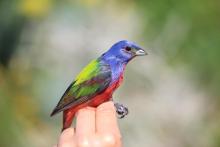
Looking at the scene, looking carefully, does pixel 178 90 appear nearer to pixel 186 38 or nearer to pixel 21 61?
pixel 186 38

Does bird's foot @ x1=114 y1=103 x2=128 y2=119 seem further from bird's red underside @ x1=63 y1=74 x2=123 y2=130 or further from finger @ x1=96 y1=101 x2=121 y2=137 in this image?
finger @ x1=96 y1=101 x2=121 y2=137

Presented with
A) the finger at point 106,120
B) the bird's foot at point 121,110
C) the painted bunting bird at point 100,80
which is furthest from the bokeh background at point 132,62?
the finger at point 106,120

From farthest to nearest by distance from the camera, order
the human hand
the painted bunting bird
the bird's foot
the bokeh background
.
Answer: the bokeh background, the painted bunting bird, the bird's foot, the human hand

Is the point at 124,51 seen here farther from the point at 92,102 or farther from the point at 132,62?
the point at 132,62

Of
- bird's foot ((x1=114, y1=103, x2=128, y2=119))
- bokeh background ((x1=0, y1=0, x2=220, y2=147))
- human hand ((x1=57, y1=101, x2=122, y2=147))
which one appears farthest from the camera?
bokeh background ((x1=0, y1=0, x2=220, y2=147))

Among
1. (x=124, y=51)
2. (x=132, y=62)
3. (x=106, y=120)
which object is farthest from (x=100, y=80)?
(x=132, y=62)

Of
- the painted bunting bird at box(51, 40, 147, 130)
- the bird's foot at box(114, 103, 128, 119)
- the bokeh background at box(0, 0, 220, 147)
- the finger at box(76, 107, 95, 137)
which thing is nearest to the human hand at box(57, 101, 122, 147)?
the finger at box(76, 107, 95, 137)

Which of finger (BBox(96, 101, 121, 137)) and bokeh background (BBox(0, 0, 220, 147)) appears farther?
bokeh background (BBox(0, 0, 220, 147))
